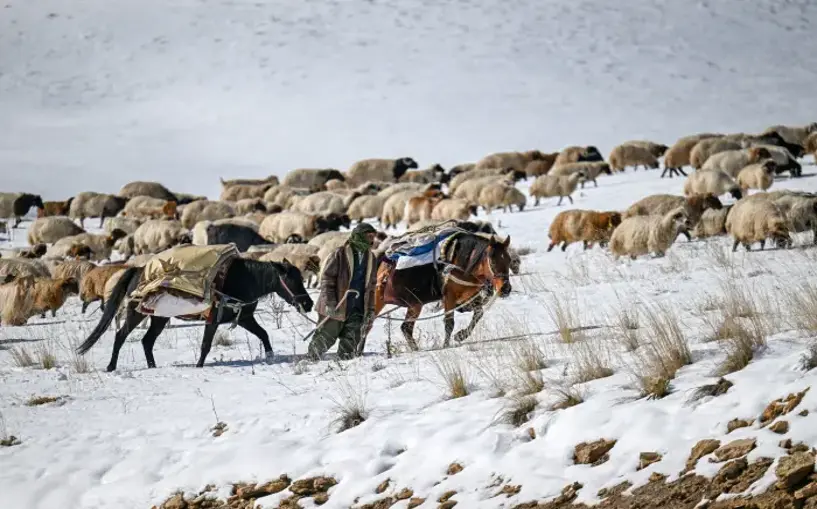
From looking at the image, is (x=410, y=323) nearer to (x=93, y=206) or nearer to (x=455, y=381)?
(x=455, y=381)

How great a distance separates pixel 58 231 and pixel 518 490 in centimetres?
3589

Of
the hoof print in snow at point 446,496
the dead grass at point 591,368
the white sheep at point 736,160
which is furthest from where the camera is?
the white sheep at point 736,160

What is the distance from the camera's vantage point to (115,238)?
113ft

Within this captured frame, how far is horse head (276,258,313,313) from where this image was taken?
39.9ft

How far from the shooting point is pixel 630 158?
46344 mm

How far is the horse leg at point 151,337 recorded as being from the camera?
11.7 metres

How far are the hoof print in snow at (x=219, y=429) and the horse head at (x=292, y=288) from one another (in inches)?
155

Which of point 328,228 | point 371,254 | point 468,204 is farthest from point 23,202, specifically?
point 371,254

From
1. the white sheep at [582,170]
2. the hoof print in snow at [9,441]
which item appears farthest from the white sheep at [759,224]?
the white sheep at [582,170]

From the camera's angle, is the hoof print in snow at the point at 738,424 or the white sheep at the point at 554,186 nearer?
the hoof print in snow at the point at 738,424

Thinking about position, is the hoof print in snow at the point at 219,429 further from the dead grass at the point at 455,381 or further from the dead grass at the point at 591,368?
the dead grass at the point at 591,368

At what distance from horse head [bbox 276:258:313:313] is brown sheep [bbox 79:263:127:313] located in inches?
365

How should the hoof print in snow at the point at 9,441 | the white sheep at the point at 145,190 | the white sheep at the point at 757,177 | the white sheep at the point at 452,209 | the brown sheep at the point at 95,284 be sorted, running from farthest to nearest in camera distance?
1. the white sheep at the point at 145,190
2. the white sheep at the point at 452,209
3. the white sheep at the point at 757,177
4. the brown sheep at the point at 95,284
5. the hoof print in snow at the point at 9,441

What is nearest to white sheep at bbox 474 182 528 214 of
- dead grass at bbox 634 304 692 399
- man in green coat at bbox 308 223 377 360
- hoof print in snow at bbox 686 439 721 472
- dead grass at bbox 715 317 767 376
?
man in green coat at bbox 308 223 377 360
